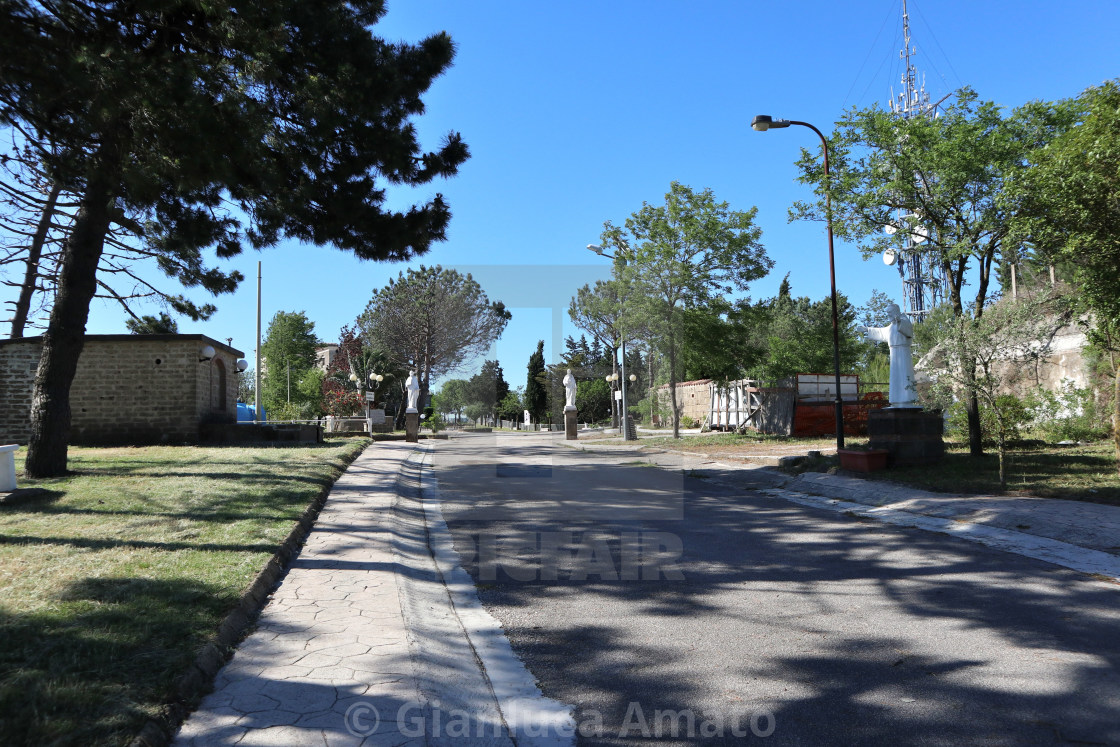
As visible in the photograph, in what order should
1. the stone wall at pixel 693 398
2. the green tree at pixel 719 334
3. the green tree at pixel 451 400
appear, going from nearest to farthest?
the green tree at pixel 719 334 < the stone wall at pixel 693 398 < the green tree at pixel 451 400

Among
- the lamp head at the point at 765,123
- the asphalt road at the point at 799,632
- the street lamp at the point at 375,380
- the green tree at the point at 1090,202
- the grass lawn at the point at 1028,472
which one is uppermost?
the lamp head at the point at 765,123

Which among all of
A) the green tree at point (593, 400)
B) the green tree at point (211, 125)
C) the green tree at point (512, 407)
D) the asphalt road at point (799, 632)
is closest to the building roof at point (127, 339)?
the green tree at point (211, 125)

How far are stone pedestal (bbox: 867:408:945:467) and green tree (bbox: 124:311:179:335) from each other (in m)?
17.8

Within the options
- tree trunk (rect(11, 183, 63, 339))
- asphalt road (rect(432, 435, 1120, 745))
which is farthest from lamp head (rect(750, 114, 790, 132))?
tree trunk (rect(11, 183, 63, 339))

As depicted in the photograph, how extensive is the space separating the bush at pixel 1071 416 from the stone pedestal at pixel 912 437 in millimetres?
3978

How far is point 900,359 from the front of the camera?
38.9ft

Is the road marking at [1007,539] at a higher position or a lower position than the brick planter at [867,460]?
lower

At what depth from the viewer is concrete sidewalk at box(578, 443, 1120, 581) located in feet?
20.1

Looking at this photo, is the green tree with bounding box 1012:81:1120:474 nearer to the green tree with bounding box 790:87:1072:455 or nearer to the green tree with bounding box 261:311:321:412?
the green tree with bounding box 790:87:1072:455

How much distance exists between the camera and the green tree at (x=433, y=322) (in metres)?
46.1

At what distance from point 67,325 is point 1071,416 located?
19783mm

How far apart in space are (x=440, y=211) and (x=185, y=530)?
24.0 feet

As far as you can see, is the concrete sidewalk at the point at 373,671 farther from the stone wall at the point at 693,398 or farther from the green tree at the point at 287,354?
the green tree at the point at 287,354

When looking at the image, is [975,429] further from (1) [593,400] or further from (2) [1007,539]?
(1) [593,400]
